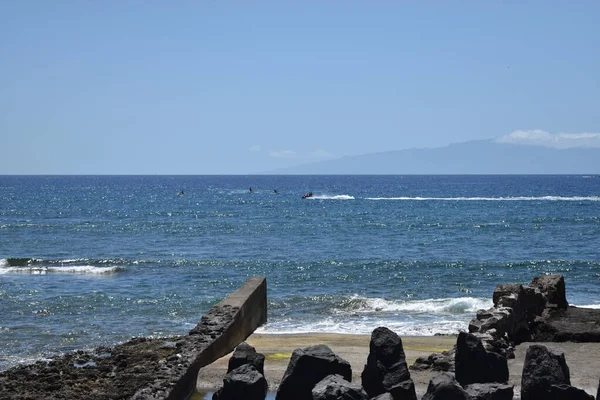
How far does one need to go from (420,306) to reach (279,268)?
1068 cm

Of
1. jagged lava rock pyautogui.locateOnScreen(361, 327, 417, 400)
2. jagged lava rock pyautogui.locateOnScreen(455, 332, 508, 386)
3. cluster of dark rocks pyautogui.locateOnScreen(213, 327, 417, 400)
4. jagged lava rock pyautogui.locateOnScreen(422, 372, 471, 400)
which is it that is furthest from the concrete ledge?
jagged lava rock pyautogui.locateOnScreen(455, 332, 508, 386)

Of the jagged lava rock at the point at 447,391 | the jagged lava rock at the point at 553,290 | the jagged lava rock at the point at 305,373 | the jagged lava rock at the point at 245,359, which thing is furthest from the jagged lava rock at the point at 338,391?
the jagged lava rock at the point at 553,290

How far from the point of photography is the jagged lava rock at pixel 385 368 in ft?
38.2

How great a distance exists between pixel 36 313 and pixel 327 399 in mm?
16095

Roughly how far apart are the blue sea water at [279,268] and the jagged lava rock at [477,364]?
9117 mm

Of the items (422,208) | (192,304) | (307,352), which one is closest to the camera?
(307,352)

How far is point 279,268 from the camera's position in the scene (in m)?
35.5

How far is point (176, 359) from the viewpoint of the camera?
14.2m

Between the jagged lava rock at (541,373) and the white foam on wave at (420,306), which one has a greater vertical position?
the jagged lava rock at (541,373)

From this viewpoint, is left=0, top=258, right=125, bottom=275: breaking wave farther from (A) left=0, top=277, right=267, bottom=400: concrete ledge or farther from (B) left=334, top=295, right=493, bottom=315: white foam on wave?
(A) left=0, top=277, right=267, bottom=400: concrete ledge

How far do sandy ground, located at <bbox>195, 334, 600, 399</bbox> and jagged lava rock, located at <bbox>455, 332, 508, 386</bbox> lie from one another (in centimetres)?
41

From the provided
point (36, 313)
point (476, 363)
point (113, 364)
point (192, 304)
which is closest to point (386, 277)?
point (192, 304)

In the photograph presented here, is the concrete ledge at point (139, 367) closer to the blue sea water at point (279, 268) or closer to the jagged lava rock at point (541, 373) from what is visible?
the blue sea water at point (279, 268)

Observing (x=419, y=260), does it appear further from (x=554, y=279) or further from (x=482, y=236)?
(x=554, y=279)
